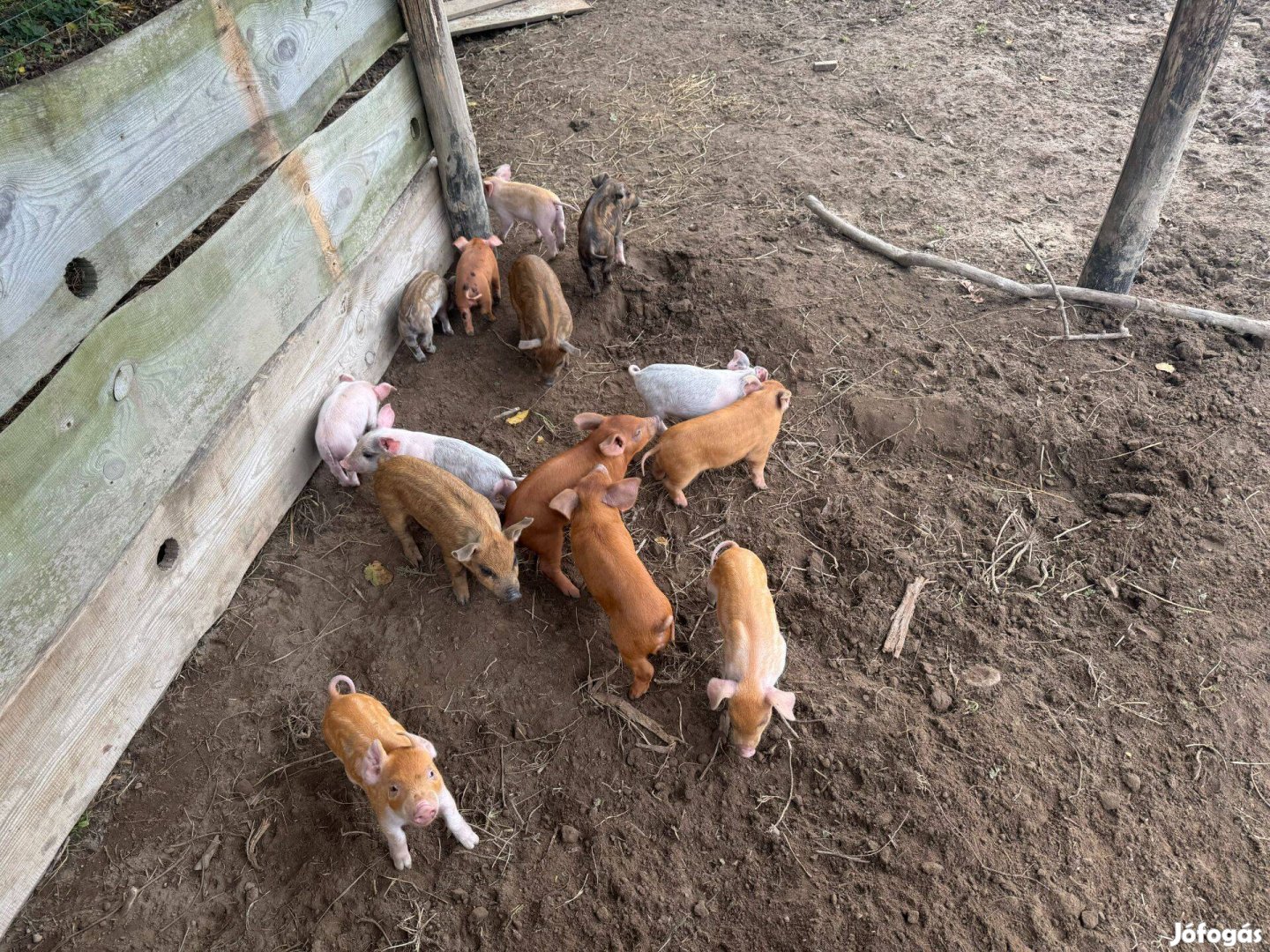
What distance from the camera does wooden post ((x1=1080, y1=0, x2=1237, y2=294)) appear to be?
4.30 m

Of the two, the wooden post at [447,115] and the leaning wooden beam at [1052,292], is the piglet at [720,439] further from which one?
the wooden post at [447,115]

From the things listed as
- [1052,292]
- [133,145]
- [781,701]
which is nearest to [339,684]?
[781,701]

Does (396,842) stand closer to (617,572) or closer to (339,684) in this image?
(339,684)

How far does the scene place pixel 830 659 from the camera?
3736 mm

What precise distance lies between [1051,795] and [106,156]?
4.25 meters

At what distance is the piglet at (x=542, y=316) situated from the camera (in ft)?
16.2

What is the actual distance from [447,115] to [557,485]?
2.66m

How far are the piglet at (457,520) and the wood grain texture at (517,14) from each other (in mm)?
6544

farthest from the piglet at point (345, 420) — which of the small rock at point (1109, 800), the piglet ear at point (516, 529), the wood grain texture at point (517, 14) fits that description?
the wood grain texture at point (517, 14)

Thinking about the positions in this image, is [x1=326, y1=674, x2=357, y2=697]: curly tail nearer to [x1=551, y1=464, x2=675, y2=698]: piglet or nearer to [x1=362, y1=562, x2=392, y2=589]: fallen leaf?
[x1=362, y1=562, x2=392, y2=589]: fallen leaf

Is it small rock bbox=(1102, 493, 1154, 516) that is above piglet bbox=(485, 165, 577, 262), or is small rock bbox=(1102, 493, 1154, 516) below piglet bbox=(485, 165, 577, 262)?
below

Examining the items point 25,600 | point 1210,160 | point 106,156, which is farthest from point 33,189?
point 1210,160

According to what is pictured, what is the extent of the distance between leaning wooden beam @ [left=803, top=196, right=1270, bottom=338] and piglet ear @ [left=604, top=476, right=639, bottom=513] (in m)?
2.92

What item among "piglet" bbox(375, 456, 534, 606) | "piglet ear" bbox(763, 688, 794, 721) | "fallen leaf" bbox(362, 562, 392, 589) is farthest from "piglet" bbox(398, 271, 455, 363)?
"piglet ear" bbox(763, 688, 794, 721)
